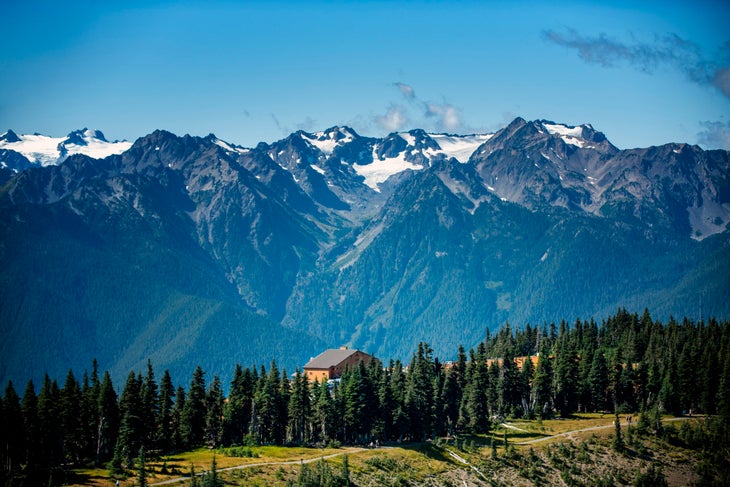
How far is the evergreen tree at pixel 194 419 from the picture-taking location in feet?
476

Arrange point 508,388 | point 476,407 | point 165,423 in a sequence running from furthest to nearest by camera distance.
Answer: point 508,388 → point 476,407 → point 165,423

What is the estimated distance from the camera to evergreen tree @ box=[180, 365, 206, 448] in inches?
5709

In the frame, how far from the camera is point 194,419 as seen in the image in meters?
147

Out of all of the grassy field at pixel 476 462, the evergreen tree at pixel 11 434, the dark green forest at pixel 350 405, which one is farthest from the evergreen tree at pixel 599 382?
the evergreen tree at pixel 11 434

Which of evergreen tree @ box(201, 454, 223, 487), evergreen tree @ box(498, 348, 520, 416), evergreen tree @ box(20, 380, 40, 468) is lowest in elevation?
evergreen tree @ box(201, 454, 223, 487)

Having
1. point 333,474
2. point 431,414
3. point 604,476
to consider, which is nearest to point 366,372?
point 431,414

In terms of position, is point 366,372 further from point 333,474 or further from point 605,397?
point 605,397

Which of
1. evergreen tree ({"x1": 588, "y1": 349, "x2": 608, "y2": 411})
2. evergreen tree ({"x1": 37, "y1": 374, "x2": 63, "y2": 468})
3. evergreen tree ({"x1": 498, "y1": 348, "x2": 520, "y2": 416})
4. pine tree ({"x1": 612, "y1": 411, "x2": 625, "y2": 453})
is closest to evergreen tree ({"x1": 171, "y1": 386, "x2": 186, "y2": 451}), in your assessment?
evergreen tree ({"x1": 37, "y1": 374, "x2": 63, "y2": 468})

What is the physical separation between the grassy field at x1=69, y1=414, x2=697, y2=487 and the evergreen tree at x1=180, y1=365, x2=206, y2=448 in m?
5.45

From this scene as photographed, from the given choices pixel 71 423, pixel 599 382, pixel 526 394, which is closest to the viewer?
pixel 71 423

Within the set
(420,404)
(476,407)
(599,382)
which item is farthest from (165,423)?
(599,382)

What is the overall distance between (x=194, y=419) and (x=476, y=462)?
48.9 m

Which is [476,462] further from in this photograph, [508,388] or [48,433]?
[48,433]

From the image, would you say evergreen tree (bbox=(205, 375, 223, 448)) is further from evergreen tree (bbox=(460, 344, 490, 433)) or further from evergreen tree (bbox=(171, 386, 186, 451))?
evergreen tree (bbox=(460, 344, 490, 433))
